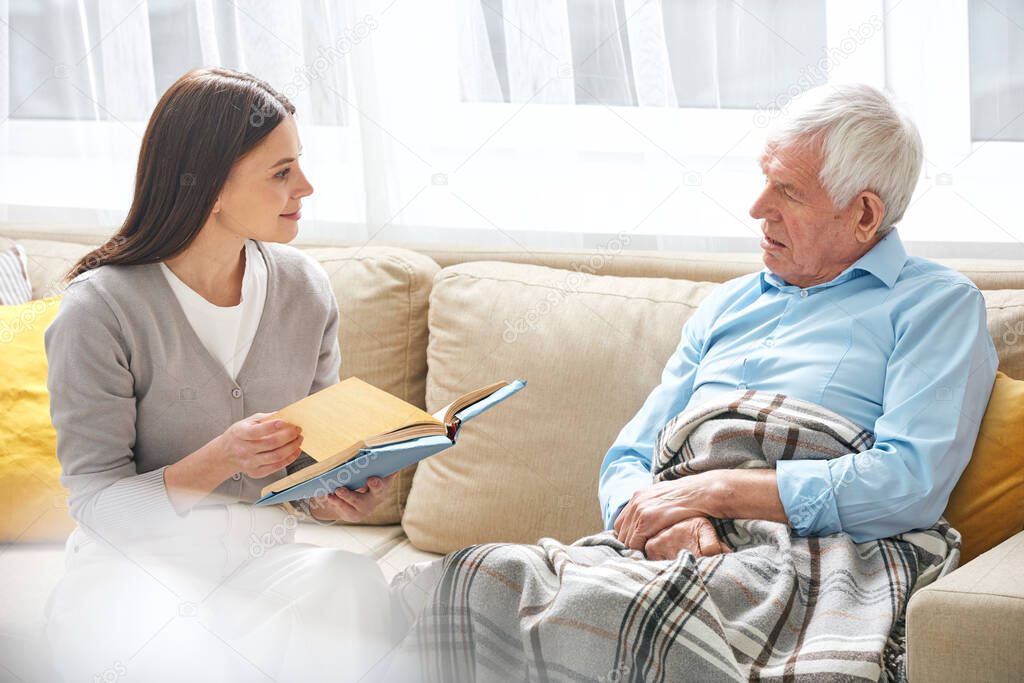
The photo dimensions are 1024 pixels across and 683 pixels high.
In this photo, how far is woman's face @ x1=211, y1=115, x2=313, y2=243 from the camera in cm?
140

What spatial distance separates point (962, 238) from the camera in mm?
1904

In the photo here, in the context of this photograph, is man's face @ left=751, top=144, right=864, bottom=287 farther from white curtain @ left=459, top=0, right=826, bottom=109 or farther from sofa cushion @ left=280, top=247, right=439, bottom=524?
sofa cushion @ left=280, top=247, right=439, bottom=524

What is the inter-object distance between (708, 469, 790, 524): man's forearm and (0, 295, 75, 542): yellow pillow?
1090 millimetres

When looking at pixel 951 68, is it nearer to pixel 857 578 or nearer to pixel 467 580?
pixel 857 578

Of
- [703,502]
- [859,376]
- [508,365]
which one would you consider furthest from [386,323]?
[859,376]

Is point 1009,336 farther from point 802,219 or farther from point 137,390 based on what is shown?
point 137,390

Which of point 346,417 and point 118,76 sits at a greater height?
point 118,76

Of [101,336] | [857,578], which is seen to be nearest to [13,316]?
[101,336]

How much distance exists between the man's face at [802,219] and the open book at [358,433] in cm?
50

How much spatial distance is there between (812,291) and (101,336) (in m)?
1.00

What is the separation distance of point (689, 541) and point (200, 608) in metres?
0.66

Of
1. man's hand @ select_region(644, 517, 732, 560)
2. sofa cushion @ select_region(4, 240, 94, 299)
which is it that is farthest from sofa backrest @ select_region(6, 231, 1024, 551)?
sofa cushion @ select_region(4, 240, 94, 299)

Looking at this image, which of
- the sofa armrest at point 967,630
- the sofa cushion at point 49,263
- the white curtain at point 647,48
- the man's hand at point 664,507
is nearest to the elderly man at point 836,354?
the man's hand at point 664,507

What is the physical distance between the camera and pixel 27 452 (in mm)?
1847
